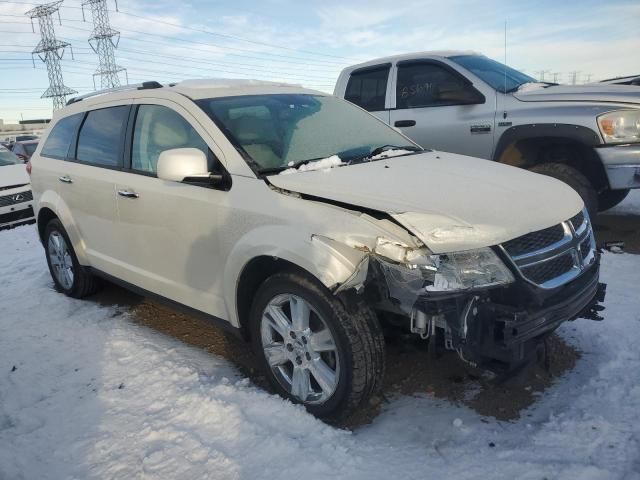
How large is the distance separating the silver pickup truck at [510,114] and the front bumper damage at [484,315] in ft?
9.82

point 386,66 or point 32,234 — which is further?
point 32,234

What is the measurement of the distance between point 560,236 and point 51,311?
417cm

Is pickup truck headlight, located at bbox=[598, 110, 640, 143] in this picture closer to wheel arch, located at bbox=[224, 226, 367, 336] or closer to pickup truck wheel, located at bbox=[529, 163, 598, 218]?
pickup truck wheel, located at bbox=[529, 163, 598, 218]

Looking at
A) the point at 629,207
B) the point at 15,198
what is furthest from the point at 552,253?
the point at 15,198

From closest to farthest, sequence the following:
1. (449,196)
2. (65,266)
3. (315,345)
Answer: (449,196), (315,345), (65,266)

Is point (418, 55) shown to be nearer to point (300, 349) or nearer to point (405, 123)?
point (405, 123)

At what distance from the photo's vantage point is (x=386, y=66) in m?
6.57

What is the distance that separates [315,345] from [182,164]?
1.25m

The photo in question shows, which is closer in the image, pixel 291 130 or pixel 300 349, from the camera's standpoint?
pixel 300 349

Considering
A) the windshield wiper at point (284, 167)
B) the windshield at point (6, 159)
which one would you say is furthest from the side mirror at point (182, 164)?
the windshield at point (6, 159)

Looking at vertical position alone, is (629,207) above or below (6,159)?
below

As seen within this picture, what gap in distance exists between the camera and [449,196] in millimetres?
2613

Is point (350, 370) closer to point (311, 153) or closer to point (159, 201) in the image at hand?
point (311, 153)

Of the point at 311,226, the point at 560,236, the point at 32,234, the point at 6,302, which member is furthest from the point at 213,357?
the point at 32,234
